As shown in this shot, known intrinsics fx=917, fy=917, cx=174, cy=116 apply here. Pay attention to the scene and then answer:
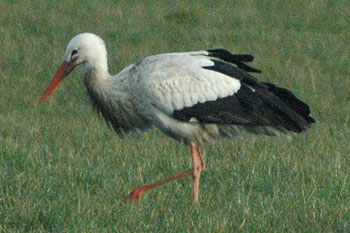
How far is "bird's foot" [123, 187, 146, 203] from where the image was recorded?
6.01 metres

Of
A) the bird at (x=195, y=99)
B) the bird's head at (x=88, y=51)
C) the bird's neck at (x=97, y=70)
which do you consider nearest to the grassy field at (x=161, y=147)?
the bird at (x=195, y=99)

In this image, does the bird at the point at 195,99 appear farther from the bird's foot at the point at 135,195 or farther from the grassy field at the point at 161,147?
the bird's foot at the point at 135,195

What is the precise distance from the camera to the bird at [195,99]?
6.80m

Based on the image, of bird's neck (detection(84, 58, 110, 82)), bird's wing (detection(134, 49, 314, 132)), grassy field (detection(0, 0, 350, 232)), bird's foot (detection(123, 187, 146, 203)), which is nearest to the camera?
grassy field (detection(0, 0, 350, 232))

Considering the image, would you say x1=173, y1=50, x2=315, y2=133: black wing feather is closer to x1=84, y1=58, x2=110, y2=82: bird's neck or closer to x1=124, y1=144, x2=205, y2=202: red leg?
x1=124, y1=144, x2=205, y2=202: red leg

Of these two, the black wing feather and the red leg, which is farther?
the black wing feather

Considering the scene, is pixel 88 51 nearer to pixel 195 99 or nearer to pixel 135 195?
pixel 195 99

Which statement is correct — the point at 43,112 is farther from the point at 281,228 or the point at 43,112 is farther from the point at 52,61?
the point at 281,228

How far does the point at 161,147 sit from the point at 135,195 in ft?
4.61

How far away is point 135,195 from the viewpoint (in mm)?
6094

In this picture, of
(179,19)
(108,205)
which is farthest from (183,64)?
(179,19)

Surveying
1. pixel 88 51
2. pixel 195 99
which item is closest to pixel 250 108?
pixel 195 99

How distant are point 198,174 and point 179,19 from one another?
856 centimetres

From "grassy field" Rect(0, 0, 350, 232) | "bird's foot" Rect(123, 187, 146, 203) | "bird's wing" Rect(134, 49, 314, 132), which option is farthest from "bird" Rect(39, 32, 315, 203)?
"bird's foot" Rect(123, 187, 146, 203)
